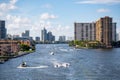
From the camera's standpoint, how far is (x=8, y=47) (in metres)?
113

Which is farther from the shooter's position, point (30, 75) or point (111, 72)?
point (111, 72)

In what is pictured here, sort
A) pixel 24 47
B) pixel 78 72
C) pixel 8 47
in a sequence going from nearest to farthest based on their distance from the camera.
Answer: pixel 78 72, pixel 8 47, pixel 24 47

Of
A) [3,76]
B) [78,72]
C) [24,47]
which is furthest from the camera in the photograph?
[24,47]

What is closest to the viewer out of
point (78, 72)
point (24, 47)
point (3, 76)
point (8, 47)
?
point (3, 76)

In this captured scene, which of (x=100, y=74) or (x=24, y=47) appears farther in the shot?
(x=24, y=47)

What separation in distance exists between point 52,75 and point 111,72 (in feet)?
34.3

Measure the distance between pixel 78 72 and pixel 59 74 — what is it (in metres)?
4.04

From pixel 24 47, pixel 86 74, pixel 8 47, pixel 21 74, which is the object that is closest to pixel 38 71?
pixel 21 74

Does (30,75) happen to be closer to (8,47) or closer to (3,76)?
(3,76)

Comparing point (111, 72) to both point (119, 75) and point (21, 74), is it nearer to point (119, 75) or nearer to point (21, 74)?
point (119, 75)

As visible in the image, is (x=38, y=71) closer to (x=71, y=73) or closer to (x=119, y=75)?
(x=71, y=73)

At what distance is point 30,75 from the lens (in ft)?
191

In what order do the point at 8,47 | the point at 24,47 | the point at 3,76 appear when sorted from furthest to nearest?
the point at 24,47 → the point at 8,47 → the point at 3,76

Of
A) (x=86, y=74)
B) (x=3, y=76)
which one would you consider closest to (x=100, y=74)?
(x=86, y=74)
